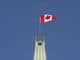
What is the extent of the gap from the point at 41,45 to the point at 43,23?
4.15 metres

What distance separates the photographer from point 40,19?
184 meters

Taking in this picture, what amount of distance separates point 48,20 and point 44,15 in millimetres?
1418

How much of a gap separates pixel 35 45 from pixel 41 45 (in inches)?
44.1

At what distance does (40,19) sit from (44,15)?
1128mm

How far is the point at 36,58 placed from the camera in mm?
184250

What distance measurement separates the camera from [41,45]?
604 ft

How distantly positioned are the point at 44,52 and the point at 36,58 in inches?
74.2

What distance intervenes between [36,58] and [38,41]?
127 inches

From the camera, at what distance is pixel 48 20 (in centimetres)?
18400

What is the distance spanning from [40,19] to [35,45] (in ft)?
16.3

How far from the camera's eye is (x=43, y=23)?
18350cm

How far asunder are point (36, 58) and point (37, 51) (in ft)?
4.34

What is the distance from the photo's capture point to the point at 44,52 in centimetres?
18450

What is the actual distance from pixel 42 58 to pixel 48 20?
283 inches
